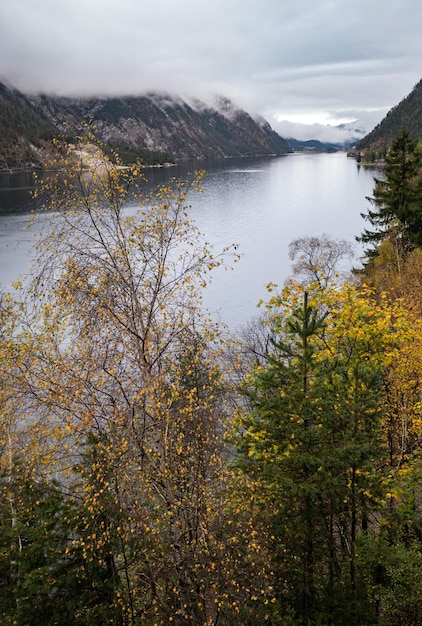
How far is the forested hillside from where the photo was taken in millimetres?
8469

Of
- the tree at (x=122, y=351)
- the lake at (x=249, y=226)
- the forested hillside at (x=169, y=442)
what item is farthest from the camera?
the lake at (x=249, y=226)

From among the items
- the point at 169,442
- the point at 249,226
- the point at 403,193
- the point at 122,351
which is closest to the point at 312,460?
the point at 169,442

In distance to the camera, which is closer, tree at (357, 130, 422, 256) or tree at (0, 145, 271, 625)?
tree at (0, 145, 271, 625)

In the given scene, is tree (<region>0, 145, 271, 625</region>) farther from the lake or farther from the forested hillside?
the lake

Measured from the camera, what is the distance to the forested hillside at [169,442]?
8469mm

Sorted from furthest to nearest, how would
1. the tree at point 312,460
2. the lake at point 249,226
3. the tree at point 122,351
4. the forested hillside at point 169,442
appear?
the lake at point 249,226, the tree at point 312,460, the forested hillside at point 169,442, the tree at point 122,351

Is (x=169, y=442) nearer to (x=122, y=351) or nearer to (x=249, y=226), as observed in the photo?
(x=122, y=351)

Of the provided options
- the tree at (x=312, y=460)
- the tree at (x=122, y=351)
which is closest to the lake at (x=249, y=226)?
the tree at (x=122, y=351)

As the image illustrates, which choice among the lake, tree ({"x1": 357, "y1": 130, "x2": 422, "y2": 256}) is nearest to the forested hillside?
the lake

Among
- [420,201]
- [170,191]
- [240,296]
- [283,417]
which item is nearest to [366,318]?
[283,417]

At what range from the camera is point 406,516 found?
11898 millimetres

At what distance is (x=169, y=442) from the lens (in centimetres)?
984

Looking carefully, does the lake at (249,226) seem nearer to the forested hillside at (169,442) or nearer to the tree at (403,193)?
the forested hillside at (169,442)

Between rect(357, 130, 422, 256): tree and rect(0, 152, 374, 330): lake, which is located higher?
rect(357, 130, 422, 256): tree
